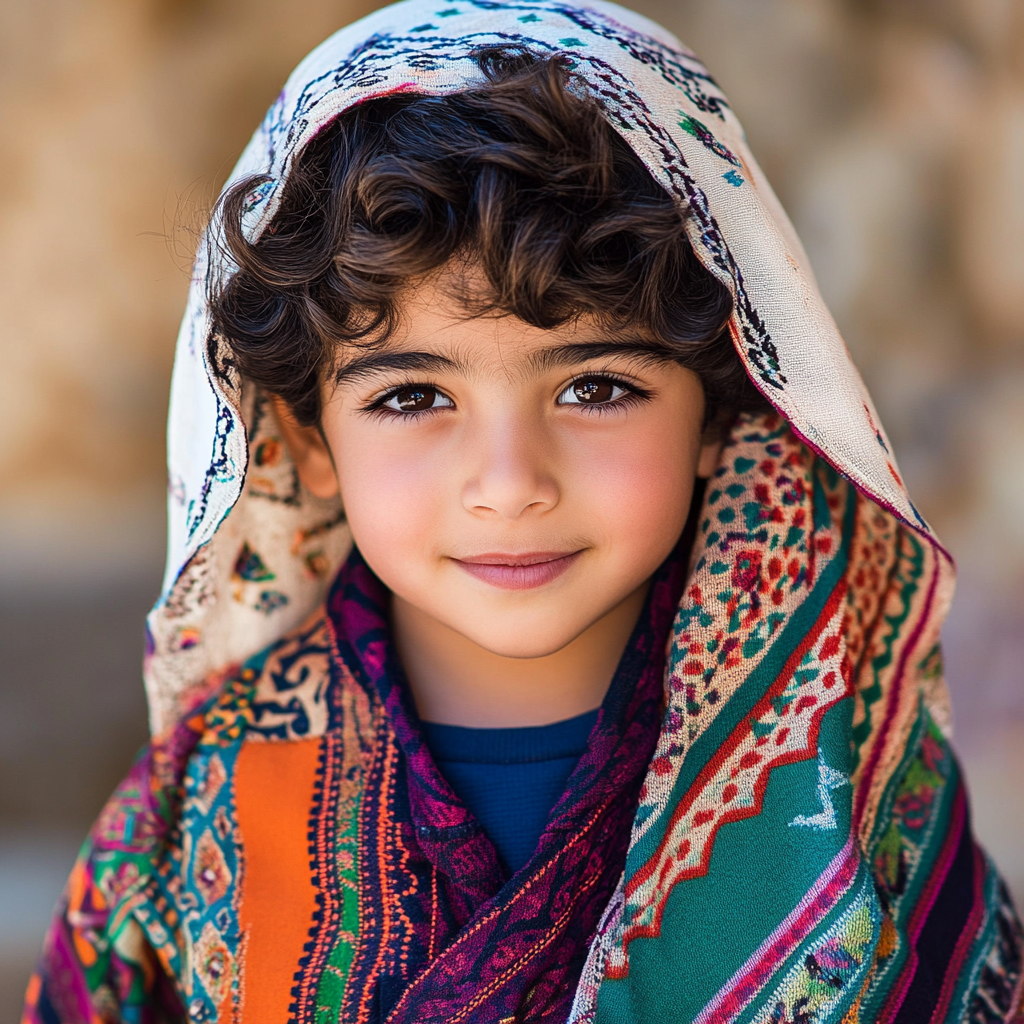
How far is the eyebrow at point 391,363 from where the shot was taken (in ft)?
2.85

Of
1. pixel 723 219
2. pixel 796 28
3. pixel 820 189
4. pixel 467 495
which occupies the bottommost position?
pixel 467 495

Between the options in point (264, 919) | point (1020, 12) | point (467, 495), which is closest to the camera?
point (467, 495)

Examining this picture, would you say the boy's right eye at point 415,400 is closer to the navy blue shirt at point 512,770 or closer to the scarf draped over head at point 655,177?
the scarf draped over head at point 655,177

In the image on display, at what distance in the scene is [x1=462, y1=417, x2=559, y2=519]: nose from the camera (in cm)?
83

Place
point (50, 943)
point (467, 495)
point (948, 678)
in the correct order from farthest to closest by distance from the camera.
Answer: point (948, 678) < point (50, 943) < point (467, 495)

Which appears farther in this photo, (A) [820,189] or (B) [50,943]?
(A) [820,189]

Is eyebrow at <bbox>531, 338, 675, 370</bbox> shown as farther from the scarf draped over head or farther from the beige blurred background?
the beige blurred background

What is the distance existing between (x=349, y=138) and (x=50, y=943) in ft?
2.87

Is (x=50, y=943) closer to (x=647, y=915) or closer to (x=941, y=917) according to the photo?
(x=647, y=915)

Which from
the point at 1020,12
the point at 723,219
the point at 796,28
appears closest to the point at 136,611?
the point at 723,219

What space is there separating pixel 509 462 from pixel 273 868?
0.47 metres

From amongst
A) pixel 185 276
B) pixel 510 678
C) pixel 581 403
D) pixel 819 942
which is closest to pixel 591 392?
pixel 581 403

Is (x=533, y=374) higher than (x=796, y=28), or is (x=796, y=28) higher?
(x=796, y=28)

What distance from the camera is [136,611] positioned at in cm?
190
